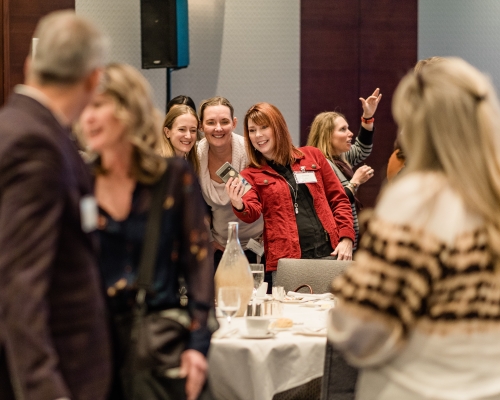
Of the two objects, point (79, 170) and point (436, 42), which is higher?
point (436, 42)

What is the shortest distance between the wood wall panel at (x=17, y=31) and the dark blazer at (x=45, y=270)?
5.02m

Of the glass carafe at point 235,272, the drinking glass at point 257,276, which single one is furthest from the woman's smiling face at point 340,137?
the glass carafe at point 235,272

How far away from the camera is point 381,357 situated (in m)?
1.38

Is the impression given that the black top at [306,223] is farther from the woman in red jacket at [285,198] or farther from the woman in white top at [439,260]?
the woman in white top at [439,260]

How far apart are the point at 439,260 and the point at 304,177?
9.66 feet

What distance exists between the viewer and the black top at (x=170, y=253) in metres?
1.66

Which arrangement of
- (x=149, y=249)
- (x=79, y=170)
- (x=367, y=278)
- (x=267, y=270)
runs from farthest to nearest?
(x=267, y=270) → (x=149, y=249) → (x=79, y=170) → (x=367, y=278)

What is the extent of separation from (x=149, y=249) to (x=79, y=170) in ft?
0.78

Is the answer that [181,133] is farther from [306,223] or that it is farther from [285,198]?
[306,223]

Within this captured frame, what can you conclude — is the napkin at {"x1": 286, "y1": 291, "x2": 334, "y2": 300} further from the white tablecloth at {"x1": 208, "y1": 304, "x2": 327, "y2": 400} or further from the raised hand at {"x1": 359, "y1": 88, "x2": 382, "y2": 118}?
the raised hand at {"x1": 359, "y1": 88, "x2": 382, "y2": 118}

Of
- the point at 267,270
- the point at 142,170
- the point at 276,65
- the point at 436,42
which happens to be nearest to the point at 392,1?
the point at 436,42

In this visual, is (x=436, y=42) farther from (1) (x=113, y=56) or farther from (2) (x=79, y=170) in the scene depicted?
(2) (x=79, y=170)

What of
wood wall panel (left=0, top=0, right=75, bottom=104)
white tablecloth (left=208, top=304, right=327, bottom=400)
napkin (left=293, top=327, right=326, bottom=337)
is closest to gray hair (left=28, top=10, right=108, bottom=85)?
white tablecloth (left=208, top=304, right=327, bottom=400)

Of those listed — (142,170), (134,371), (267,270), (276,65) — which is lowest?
(267,270)
